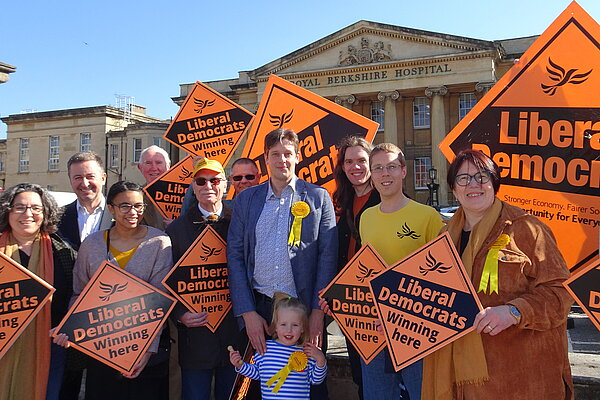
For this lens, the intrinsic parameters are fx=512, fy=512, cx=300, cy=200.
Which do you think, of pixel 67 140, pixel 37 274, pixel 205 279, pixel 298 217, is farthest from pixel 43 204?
pixel 67 140

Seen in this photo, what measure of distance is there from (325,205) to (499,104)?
1523 mm

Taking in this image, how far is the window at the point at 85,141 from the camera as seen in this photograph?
45719mm

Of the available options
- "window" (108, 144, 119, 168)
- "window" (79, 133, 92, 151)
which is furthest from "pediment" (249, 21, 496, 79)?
"window" (79, 133, 92, 151)

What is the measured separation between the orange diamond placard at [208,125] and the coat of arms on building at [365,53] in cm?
3363

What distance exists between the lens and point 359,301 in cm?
328

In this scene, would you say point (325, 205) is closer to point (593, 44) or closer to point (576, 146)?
point (576, 146)

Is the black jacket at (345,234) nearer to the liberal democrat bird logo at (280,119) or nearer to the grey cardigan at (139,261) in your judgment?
the grey cardigan at (139,261)

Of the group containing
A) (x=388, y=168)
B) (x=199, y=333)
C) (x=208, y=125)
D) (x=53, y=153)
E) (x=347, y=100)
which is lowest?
(x=199, y=333)

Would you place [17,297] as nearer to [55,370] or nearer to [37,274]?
[37,274]

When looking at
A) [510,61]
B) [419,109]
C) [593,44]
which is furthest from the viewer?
[419,109]

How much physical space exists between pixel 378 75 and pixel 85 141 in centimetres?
2679

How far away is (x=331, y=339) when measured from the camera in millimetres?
4867

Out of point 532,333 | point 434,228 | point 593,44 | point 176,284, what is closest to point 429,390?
point 532,333

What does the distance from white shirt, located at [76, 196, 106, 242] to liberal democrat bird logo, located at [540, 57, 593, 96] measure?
3.73 meters
